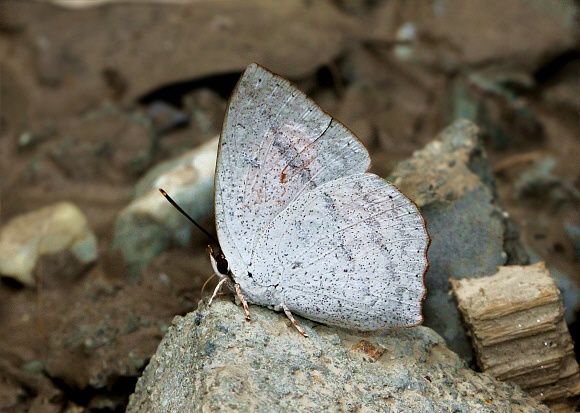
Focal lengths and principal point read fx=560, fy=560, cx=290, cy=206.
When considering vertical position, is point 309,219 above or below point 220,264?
above

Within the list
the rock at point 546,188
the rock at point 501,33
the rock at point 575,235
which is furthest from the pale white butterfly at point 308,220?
the rock at point 501,33

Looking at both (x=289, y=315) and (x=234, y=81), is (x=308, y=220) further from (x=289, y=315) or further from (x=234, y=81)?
(x=234, y=81)

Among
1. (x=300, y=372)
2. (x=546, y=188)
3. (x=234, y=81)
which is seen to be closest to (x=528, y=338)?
(x=300, y=372)

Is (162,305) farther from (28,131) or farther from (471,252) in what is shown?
(28,131)

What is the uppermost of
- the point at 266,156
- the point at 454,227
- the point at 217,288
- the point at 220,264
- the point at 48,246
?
the point at 266,156

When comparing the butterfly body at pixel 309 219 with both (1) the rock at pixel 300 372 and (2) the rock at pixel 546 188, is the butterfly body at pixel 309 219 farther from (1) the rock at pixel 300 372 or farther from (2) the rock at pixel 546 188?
(2) the rock at pixel 546 188

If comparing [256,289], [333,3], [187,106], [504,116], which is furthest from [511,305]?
[333,3]
